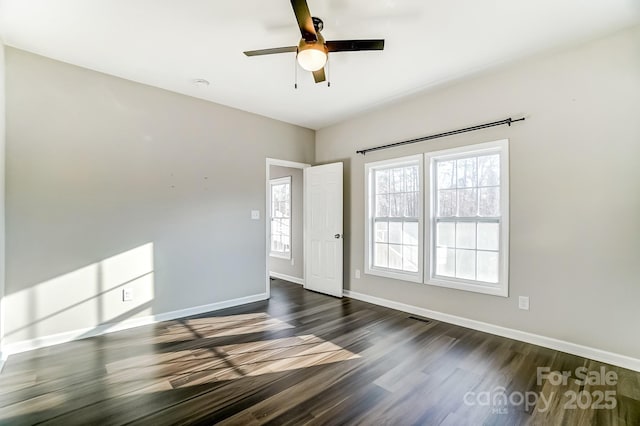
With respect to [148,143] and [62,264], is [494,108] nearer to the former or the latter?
[148,143]

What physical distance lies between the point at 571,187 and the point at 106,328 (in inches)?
196

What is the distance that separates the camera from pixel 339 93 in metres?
3.90

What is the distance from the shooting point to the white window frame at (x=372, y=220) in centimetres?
397

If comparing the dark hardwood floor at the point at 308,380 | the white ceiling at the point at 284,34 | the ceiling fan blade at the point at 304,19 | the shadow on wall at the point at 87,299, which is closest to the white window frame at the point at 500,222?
the dark hardwood floor at the point at 308,380

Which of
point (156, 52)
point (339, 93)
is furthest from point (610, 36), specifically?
point (156, 52)

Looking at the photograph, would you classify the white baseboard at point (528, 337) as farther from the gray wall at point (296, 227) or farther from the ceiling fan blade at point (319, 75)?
the ceiling fan blade at point (319, 75)

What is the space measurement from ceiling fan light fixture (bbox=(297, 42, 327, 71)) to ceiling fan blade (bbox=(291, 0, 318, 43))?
44 millimetres

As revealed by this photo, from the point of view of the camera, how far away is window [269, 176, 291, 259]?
20.4 ft

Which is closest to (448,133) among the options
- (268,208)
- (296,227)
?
A: (268,208)

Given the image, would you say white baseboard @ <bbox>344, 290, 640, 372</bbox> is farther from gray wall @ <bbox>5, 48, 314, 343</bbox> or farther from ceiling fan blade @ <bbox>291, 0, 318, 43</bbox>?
ceiling fan blade @ <bbox>291, 0, 318, 43</bbox>

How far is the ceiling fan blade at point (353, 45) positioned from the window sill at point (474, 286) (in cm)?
272

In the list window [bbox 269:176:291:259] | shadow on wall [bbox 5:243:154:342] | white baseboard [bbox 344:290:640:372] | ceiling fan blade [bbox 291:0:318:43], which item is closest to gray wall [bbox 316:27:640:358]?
white baseboard [bbox 344:290:640:372]

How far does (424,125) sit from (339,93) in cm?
118

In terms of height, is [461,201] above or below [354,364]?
above
